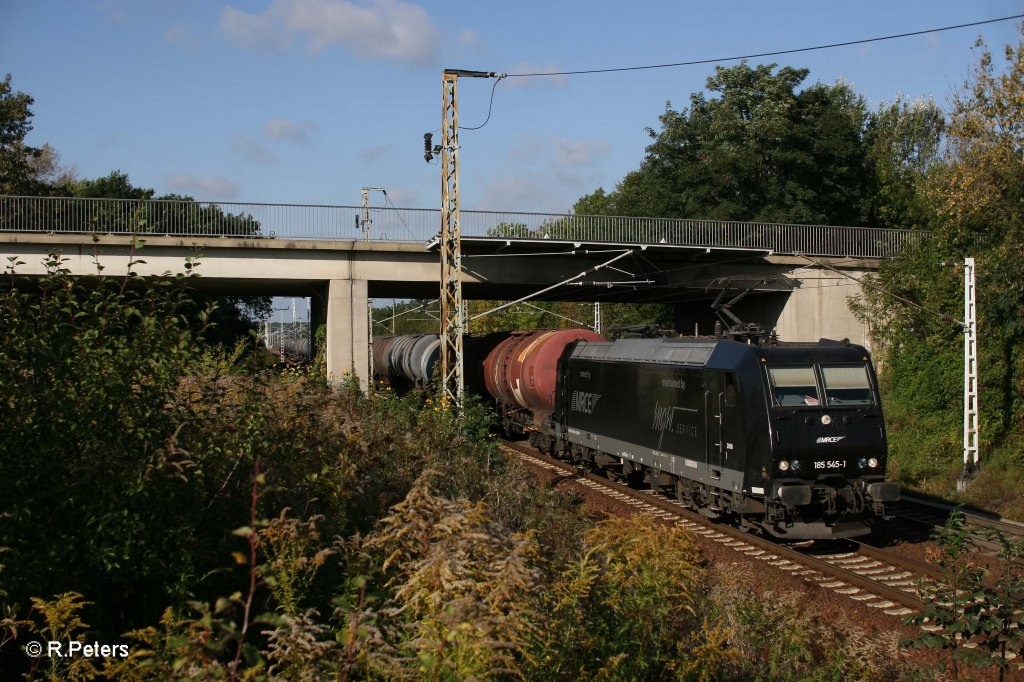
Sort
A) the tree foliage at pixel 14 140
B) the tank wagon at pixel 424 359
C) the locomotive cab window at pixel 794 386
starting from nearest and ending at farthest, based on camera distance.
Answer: the locomotive cab window at pixel 794 386
the tank wagon at pixel 424 359
the tree foliage at pixel 14 140

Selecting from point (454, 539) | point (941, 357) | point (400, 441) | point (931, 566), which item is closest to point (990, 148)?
point (941, 357)

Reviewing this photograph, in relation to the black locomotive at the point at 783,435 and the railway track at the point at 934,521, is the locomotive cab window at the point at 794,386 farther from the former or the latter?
the railway track at the point at 934,521

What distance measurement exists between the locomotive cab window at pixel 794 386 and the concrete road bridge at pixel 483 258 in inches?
440

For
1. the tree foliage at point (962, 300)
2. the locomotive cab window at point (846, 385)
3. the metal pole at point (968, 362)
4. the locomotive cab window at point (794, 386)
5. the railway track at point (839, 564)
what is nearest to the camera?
the railway track at point (839, 564)

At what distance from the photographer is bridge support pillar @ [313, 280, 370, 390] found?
2711 centimetres

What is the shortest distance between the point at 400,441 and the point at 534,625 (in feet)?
28.3

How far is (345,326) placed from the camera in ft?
89.6

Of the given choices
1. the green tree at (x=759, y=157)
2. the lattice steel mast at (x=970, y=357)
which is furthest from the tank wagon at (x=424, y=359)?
the green tree at (x=759, y=157)

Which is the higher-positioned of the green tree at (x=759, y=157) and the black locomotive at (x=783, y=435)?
the green tree at (x=759, y=157)

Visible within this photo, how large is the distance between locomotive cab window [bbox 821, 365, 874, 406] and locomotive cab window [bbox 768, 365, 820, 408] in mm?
220

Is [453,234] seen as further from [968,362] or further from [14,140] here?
[14,140]

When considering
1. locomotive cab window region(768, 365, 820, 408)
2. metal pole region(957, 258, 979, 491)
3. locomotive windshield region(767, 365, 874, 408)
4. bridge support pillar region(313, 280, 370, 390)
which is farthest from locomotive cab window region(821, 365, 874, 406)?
bridge support pillar region(313, 280, 370, 390)

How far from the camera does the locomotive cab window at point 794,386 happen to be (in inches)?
488

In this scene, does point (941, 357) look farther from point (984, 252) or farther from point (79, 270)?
point (79, 270)
